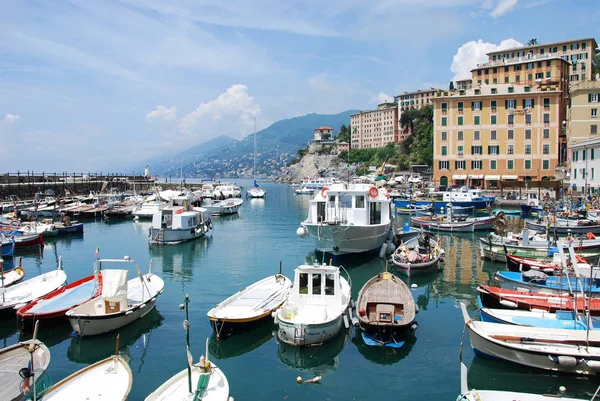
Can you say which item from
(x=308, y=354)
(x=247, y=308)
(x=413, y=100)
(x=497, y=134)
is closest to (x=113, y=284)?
(x=247, y=308)

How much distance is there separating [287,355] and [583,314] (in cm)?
962

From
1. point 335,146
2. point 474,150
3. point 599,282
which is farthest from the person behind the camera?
point 335,146

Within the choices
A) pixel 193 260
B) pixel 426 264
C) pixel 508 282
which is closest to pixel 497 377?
pixel 508 282

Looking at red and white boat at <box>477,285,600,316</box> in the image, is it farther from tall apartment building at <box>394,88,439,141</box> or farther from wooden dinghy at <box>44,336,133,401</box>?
tall apartment building at <box>394,88,439,141</box>

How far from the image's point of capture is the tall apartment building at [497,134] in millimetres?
68875

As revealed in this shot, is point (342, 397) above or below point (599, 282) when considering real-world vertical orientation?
below

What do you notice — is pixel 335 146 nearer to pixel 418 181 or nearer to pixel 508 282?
pixel 418 181

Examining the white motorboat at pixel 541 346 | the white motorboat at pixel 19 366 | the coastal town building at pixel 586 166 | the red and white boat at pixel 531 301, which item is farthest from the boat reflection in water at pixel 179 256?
the coastal town building at pixel 586 166

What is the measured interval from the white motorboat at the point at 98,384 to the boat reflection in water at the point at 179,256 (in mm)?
14614

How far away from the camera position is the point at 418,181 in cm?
8844

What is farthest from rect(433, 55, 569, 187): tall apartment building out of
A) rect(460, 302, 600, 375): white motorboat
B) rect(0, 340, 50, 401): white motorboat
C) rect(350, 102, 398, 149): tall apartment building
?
rect(350, 102, 398, 149): tall apartment building

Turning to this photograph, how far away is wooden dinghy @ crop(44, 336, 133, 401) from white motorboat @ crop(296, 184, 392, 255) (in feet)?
54.2

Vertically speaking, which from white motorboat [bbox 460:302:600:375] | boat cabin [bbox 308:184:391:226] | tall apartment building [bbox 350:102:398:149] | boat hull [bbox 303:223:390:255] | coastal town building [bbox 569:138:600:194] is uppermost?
tall apartment building [bbox 350:102:398:149]

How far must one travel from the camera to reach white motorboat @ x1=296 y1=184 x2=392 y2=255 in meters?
27.1
